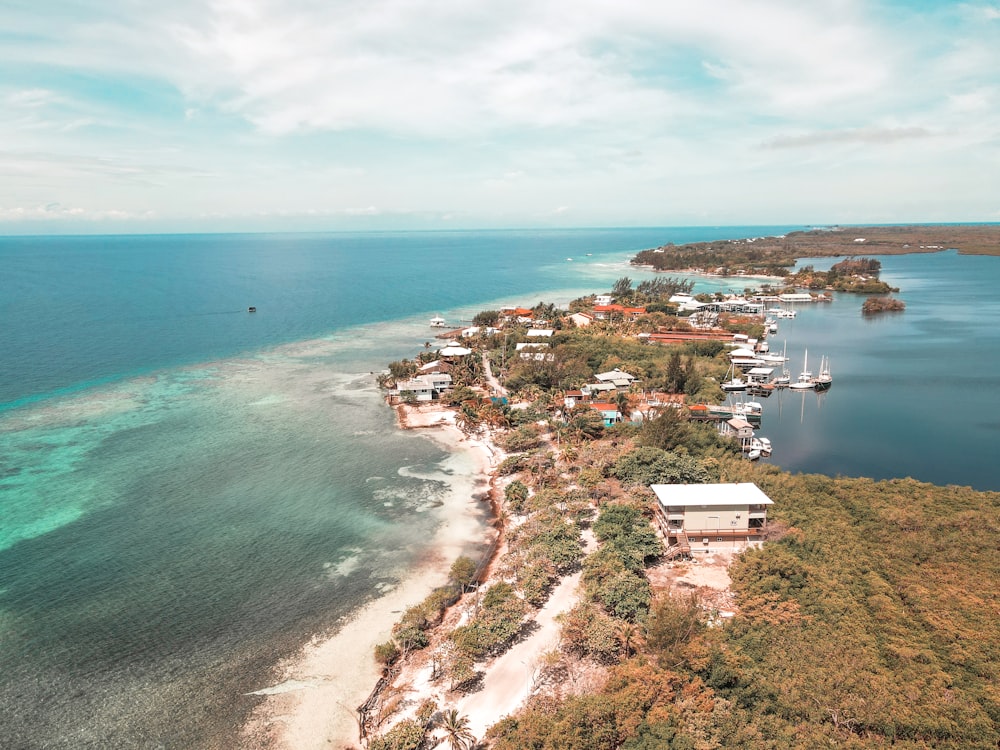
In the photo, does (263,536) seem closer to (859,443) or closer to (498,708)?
(498,708)

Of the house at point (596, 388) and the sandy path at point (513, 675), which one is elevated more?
the house at point (596, 388)

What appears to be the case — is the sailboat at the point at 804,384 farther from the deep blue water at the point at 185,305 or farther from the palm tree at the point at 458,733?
the deep blue water at the point at 185,305

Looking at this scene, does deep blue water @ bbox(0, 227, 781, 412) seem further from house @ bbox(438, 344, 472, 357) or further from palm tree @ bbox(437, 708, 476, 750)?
palm tree @ bbox(437, 708, 476, 750)

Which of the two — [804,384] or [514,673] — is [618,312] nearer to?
[804,384]

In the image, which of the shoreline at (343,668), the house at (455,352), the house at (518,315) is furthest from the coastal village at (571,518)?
the house at (518,315)

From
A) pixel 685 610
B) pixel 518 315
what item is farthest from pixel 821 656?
pixel 518 315

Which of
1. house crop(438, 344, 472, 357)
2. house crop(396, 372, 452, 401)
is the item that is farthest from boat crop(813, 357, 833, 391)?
house crop(396, 372, 452, 401)

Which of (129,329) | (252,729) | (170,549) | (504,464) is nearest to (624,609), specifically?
(252,729)
